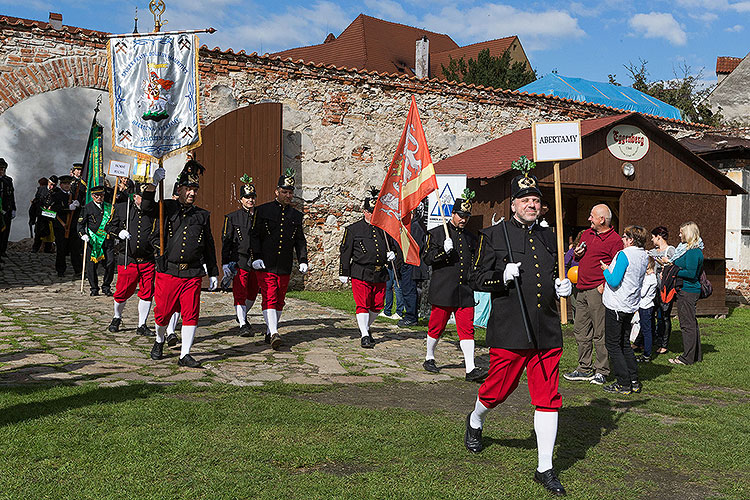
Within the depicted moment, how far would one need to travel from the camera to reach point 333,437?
4906 millimetres

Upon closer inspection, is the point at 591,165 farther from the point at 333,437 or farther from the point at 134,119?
the point at 333,437

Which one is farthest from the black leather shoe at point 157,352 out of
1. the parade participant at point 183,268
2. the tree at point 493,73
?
the tree at point 493,73

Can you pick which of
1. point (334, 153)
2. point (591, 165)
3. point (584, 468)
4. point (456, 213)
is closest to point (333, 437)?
point (584, 468)

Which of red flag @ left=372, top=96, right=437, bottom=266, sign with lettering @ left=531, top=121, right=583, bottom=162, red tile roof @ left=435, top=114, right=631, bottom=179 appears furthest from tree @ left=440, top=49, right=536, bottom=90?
sign with lettering @ left=531, top=121, right=583, bottom=162

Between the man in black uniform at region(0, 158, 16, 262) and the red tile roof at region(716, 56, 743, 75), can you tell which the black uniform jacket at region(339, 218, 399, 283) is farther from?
the red tile roof at region(716, 56, 743, 75)

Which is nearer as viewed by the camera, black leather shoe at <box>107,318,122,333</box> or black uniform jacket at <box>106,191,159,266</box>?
black uniform jacket at <box>106,191,159,266</box>

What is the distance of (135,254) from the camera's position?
8.71 m

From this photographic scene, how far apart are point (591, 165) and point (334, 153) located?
5.43m

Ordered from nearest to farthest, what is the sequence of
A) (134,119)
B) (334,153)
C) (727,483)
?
(727,483) → (134,119) → (334,153)

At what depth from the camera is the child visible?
834 cm

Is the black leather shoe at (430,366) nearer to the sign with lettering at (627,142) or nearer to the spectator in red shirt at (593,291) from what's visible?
the spectator in red shirt at (593,291)

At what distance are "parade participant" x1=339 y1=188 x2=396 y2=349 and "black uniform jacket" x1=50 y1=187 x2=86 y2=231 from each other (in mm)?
7194

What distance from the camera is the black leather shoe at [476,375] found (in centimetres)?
716

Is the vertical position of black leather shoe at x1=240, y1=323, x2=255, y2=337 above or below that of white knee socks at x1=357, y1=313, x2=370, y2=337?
below
